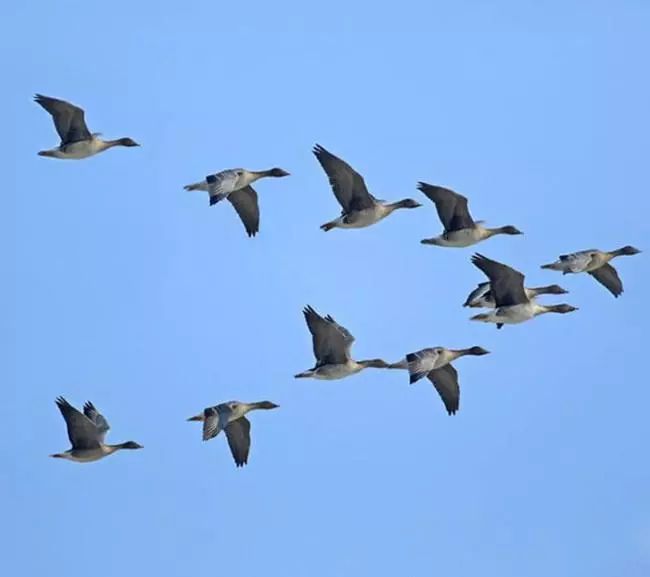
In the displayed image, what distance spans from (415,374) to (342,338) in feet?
8.02

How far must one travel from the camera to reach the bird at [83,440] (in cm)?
A: 4241

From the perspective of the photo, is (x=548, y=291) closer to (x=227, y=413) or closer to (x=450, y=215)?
(x=450, y=215)

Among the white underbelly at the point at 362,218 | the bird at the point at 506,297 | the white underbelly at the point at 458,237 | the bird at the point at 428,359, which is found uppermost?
the white underbelly at the point at 362,218

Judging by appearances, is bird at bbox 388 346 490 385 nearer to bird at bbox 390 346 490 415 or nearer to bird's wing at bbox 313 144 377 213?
bird at bbox 390 346 490 415

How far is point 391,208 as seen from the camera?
4353cm

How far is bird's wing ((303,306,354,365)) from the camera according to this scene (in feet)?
138

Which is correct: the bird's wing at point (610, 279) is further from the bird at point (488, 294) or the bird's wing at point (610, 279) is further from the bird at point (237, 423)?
the bird at point (237, 423)

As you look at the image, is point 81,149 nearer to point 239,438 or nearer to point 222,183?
point 222,183

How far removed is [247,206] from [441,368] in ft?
17.5

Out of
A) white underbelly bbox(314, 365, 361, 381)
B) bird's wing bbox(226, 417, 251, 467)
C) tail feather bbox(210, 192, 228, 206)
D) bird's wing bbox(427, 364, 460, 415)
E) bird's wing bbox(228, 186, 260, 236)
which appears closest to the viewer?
tail feather bbox(210, 192, 228, 206)

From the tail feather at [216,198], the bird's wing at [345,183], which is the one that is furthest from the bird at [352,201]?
the tail feather at [216,198]

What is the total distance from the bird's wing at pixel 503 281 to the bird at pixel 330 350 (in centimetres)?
290

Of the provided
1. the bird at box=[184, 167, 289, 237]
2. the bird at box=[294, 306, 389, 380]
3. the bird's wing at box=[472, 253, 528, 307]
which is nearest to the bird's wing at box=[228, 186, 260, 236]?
the bird at box=[184, 167, 289, 237]

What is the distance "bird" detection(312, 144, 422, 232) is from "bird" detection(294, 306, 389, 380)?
6.21 ft
